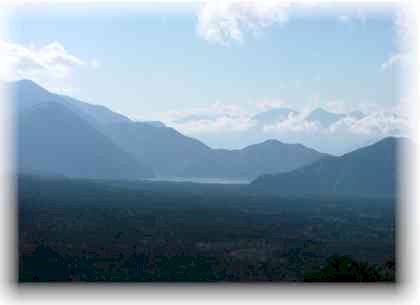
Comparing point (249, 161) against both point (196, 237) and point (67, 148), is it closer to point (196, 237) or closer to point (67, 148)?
point (196, 237)

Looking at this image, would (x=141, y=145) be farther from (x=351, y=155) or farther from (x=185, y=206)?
(x=351, y=155)

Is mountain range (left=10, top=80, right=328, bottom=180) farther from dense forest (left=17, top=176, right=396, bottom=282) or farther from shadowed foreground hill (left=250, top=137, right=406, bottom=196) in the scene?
shadowed foreground hill (left=250, top=137, right=406, bottom=196)

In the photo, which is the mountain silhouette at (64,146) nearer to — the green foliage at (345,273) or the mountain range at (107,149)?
the mountain range at (107,149)

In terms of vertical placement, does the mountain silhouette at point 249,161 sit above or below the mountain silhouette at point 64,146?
below

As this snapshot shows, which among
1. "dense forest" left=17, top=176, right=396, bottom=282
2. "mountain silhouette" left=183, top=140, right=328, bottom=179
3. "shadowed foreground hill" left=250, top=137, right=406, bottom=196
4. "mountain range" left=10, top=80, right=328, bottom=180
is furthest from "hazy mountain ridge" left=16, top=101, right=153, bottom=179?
"shadowed foreground hill" left=250, top=137, right=406, bottom=196

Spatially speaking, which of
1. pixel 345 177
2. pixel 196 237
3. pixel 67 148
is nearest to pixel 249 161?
pixel 196 237

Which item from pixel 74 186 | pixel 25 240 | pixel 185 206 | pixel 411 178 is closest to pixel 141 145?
pixel 74 186

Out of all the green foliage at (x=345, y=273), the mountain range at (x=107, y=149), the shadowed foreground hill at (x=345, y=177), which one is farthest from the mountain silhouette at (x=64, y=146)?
the green foliage at (x=345, y=273)
